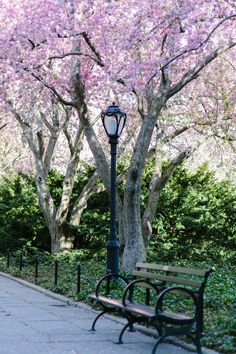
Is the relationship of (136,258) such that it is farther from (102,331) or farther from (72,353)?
(72,353)

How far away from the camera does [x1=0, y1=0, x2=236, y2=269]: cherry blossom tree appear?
15.3m

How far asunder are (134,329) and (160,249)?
43.7ft

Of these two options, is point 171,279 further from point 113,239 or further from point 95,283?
point 95,283

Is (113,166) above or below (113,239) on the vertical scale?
above

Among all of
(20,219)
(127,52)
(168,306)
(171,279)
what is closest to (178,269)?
(171,279)

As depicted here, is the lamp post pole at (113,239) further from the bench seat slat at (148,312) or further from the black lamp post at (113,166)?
the bench seat slat at (148,312)

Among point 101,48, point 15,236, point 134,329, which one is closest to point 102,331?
point 134,329

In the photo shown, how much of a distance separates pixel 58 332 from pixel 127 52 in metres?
10.4

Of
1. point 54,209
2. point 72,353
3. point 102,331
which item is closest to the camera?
point 72,353

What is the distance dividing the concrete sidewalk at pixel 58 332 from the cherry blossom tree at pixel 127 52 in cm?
418

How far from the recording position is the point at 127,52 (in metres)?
A: 17.6

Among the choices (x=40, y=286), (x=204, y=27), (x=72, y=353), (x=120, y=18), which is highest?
(x=120, y=18)

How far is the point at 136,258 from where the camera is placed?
607 inches

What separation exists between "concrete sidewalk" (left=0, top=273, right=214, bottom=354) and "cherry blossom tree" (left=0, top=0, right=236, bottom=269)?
418 centimetres
